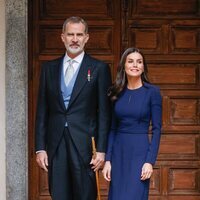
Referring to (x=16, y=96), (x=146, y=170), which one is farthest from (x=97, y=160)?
(x=16, y=96)

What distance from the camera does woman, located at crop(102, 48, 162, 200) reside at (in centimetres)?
477

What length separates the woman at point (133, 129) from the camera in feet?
15.6

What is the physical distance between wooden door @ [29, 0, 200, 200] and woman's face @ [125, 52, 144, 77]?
192 centimetres

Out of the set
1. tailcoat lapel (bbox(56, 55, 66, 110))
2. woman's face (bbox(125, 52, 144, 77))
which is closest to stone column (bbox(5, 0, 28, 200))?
tailcoat lapel (bbox(56, 55, 66, 110))

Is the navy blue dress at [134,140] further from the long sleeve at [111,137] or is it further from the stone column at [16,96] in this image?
the stone column at [16,96]

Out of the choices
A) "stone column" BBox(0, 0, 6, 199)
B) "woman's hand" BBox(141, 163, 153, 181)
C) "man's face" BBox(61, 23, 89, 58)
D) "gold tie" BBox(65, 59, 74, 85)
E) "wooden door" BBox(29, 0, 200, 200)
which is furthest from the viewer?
"wooden door" BBox(29, 0, 200, 200)

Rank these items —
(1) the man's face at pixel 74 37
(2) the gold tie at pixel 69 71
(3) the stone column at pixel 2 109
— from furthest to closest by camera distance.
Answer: (3) the stone column at pixel 2 109
(2) the gold tie at pixel 69 71
(1) the man's face at pixel 74 37

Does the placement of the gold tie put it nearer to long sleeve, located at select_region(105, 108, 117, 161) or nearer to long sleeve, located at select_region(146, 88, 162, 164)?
long sleeve, located at select_region(105, 108, 117, 161)

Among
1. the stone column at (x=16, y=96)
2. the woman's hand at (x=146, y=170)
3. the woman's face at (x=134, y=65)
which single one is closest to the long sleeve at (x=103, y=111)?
the woman's face at (x=134, y=65)

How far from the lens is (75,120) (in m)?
4.89

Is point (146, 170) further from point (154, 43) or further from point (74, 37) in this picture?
point (154, 43)

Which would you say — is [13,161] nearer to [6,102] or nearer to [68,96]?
[6,102]

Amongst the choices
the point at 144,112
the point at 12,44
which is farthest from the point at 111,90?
the point at 12,44

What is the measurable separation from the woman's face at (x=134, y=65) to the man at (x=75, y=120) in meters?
0.23
